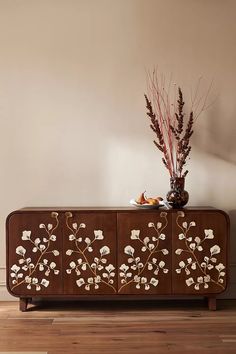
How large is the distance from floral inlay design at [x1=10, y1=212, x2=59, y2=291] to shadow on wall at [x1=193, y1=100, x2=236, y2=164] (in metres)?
1.26

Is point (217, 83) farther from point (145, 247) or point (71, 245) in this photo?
point (71, 245)

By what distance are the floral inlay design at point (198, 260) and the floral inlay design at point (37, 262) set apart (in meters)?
0.86

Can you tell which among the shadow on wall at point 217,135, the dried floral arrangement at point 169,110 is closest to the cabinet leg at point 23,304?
the dried floral arrangement at point 169,110

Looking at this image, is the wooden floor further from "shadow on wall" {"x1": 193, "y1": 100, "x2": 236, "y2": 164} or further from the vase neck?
"shadow on wall" {"x1": 193, "y1": 100, "x2": 236, "y2": 164}

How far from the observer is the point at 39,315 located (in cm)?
349

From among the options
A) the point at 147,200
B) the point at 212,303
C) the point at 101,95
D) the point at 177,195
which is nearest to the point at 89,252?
the point at 147,200

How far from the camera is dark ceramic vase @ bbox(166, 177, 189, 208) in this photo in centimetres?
360

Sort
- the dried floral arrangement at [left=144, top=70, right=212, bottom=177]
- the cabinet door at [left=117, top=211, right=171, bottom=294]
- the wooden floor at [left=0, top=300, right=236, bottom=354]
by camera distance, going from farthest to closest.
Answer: the dried floral arrangement at [left=144, top=70, right=212, bottom=177] < the cabinet door at [left=117, top=211, right=171, bottom=294] < the wooden floor at [left=0, top=300, right=236, bottom=354]

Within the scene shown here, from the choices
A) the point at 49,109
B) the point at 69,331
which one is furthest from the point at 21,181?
the point at 69,331

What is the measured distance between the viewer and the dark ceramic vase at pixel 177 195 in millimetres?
3600

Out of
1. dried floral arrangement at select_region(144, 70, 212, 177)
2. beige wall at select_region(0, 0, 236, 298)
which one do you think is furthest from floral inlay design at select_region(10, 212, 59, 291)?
dried floral arrangement at select_region(144, 70, 212, 177)

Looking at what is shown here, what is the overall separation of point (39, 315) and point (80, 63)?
186 centimetres

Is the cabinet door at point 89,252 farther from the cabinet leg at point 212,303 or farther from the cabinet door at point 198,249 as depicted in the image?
the cabinet leg at point 212,303

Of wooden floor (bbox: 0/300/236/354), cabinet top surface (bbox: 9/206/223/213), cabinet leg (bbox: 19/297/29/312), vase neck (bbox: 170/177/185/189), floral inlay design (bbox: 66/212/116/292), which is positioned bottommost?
wooden floor (bbox: 0/300/236/354)
